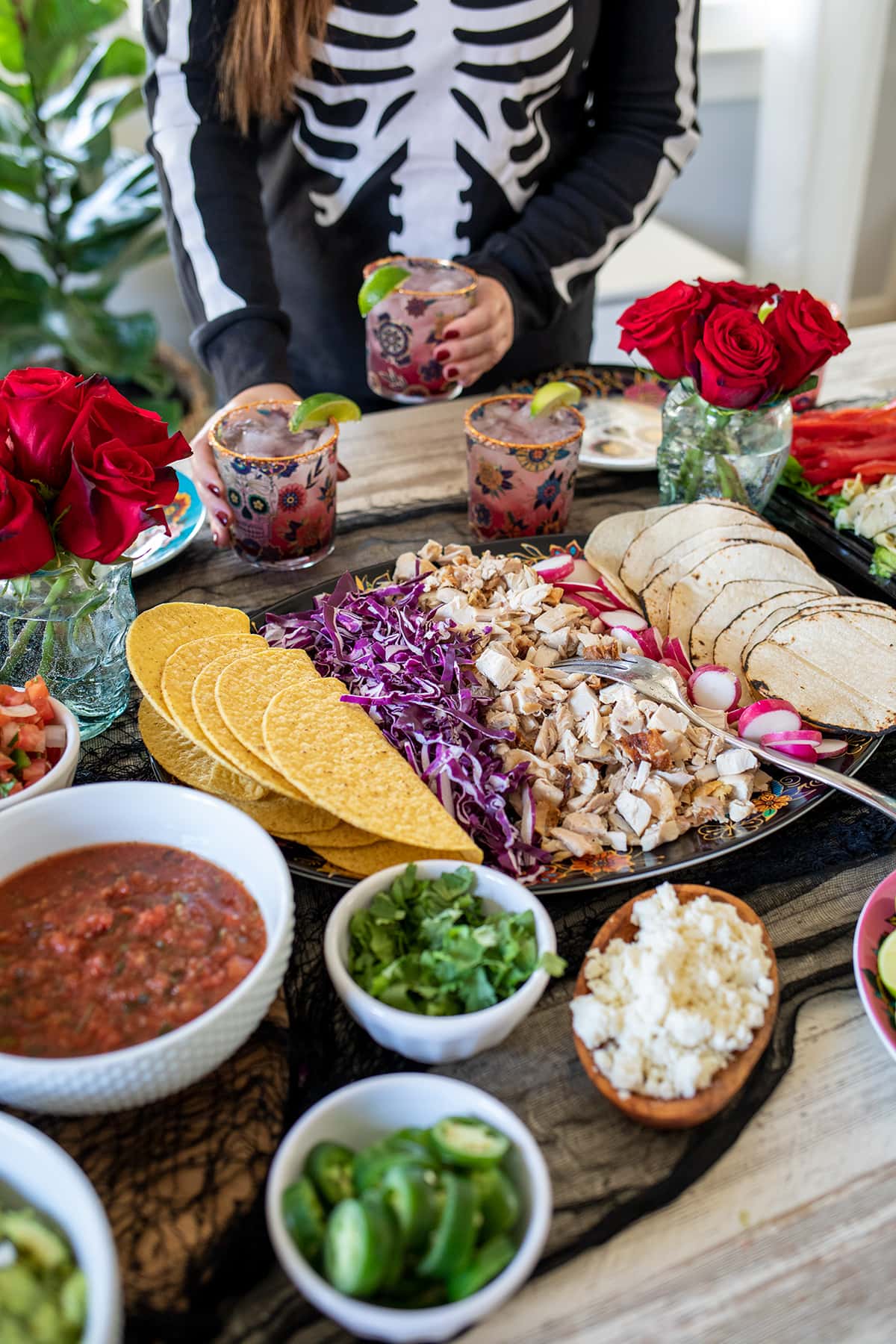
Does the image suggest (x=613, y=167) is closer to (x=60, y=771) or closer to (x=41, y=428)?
(x=41, y=428)

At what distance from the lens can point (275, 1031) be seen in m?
1.37

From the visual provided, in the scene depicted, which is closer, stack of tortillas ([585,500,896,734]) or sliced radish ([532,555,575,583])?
stack of tortillas ([585,500,896,734])

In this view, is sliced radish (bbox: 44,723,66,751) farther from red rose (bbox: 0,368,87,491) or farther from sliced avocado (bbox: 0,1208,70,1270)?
sliced avocado (bbox: 0,1208,70,1270)

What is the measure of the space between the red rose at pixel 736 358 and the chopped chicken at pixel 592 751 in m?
0.59

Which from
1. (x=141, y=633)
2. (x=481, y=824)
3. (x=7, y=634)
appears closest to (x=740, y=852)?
(x=481, y=824)

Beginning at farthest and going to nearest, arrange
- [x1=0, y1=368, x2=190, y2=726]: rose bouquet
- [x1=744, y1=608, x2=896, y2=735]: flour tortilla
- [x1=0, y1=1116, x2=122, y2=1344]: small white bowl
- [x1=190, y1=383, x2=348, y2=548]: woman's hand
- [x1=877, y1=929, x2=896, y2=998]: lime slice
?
[x1=190, y1=383, x2=348, y2=548]: woman's hand, [x1=744, y1=608, x2=896, y2=735]: flour tortilla, [x1=0, y1=368, x2=190, y2=726]: rose bouquet, [x1=877, y1=929, x2=896, y2=998]: lime slice, [x1=0, y1=1116, x2=122, y2=1344]: small white bowl

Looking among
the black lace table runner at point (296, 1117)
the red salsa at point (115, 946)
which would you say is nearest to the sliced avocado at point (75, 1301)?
the black lace table runner at point (296, 1117)

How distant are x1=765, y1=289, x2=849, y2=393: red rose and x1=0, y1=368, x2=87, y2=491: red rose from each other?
1.36 m

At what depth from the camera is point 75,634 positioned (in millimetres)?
1804

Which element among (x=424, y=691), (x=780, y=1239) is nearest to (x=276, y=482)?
(x=424, y=691)

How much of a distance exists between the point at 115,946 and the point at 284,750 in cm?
39

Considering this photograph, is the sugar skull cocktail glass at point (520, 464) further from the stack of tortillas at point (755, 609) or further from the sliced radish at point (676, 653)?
the sliced radish at point (676, 653)

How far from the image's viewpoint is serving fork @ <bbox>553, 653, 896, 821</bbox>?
1.58 m

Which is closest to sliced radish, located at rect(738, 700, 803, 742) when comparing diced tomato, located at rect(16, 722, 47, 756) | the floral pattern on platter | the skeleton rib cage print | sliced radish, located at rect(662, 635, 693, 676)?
sliced radish, located at rect(662, 635, 693, 676)
